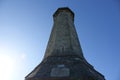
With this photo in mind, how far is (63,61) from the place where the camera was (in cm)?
954

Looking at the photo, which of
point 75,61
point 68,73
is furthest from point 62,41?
point 68,73

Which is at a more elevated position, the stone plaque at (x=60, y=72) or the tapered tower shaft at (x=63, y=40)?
the tapered tower shaft at (x=63, y=40)

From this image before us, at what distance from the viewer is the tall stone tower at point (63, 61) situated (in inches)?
347

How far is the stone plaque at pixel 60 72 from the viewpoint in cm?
888

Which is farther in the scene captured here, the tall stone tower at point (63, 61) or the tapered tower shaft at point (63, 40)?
the tapered tower shaft at point (63, 40)

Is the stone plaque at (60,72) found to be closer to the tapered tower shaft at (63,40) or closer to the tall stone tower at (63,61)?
the tall stone tower at (63,61)

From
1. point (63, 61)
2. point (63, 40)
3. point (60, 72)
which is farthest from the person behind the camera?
point (63, 40)

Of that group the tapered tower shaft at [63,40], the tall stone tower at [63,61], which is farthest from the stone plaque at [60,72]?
the tapered tower shaft at [63,40]

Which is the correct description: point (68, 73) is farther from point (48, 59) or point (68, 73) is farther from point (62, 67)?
point (48, 59)

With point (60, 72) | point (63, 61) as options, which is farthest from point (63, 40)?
point (60, 72)

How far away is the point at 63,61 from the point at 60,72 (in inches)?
26.5

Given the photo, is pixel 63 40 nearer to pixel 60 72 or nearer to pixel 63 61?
pixel 63 61

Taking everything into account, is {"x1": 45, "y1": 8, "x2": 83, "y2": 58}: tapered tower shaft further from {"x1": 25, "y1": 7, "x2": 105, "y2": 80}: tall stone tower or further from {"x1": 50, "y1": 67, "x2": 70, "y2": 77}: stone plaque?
{"x1": 50, "y1": 67, "x2": 70, "y2": 77}: stone plaque

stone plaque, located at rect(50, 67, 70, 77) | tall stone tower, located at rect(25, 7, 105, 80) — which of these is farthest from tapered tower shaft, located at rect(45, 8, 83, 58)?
stone plaque, located at rect(50, 67, 70, 77)
